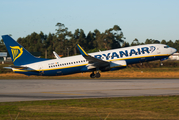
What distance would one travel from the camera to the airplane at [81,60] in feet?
125

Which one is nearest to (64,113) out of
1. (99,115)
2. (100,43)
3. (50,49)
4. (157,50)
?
(99,115)

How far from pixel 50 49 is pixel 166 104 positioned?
170 meters

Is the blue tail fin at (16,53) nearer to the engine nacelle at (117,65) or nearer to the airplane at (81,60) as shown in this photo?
the airplane at (81,60)

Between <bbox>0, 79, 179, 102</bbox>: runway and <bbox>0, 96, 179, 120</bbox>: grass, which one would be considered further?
<bbox>0, 79, 179, 102</bbox>: runway

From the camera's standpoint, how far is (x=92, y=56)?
130 feet

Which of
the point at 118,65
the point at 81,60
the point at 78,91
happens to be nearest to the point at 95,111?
the point at 78,91

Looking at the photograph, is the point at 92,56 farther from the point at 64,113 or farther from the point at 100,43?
the point at 100,43

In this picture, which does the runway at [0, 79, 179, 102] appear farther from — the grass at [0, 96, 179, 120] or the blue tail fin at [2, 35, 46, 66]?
the blue tail fin at [2, 35, 46, 66]

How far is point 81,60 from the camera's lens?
4009cm

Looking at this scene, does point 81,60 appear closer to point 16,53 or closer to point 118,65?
point 118,65

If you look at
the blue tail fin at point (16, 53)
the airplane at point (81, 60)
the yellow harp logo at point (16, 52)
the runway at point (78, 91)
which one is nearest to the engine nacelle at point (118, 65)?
the airplane at point (81, 60)

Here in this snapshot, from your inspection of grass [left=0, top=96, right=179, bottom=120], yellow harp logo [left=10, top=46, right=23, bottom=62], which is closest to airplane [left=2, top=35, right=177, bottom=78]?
yellow harp logo [left=10, top=46, right=23, bottom=62]

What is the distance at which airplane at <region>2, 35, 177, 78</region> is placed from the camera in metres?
38.1

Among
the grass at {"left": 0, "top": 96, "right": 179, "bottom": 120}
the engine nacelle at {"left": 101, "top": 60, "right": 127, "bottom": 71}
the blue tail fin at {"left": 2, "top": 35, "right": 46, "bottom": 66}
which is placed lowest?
the grass at {"left": 0, "top": 96, "right": 179, "bottom": 120}
